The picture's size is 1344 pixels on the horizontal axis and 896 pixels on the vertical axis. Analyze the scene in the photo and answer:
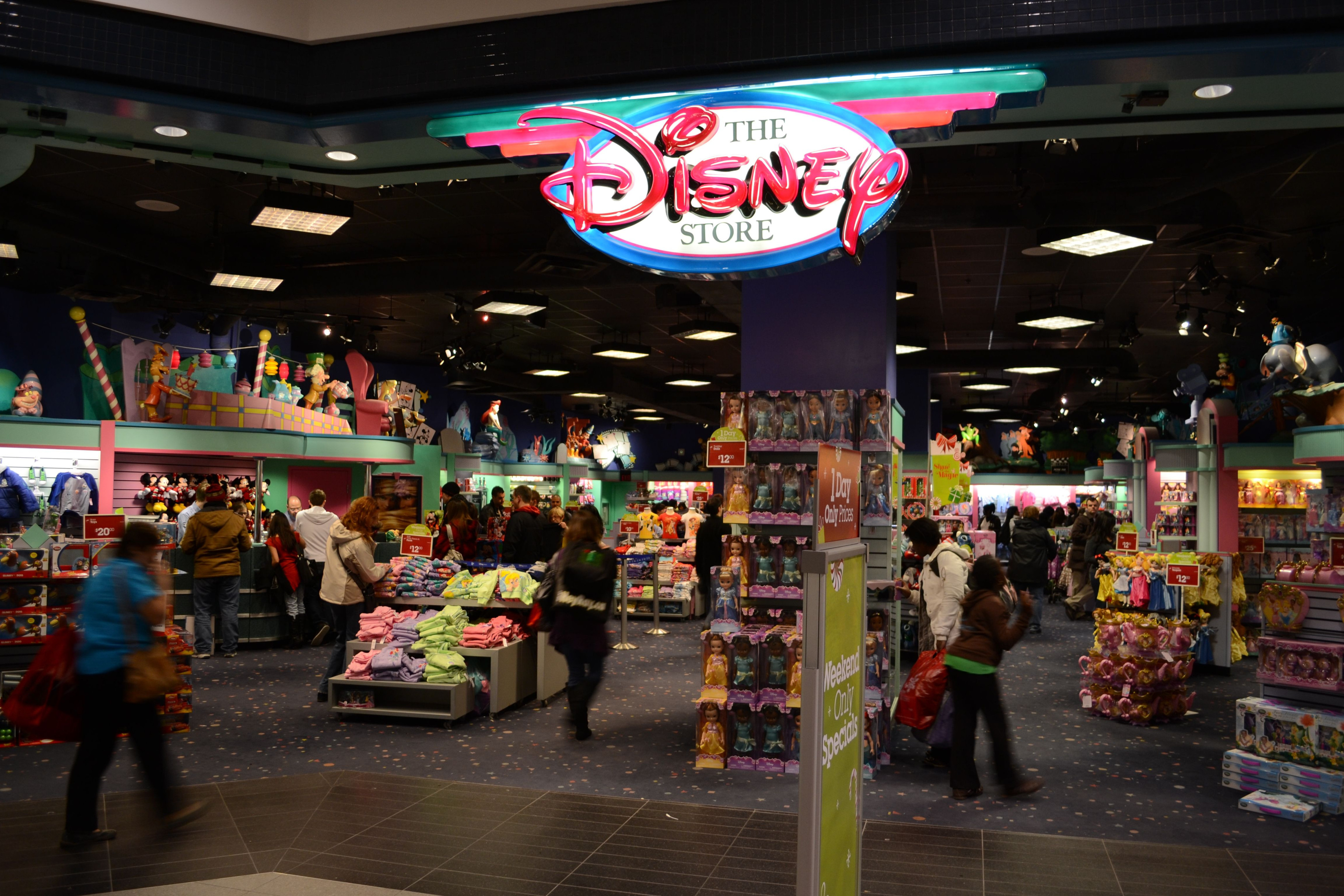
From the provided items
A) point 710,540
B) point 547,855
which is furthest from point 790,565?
point 710,540

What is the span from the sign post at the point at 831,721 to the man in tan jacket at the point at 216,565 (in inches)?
330

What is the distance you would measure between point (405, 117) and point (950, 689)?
4.22 metres

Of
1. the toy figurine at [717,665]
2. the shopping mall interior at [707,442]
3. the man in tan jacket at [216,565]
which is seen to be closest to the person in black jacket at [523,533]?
the shopping mall interior at [707,442]

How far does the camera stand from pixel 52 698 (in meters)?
4.55

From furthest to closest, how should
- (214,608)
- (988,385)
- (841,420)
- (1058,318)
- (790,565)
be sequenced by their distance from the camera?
(988,385), (1058,318), (214,608), (841,420), (790,565)

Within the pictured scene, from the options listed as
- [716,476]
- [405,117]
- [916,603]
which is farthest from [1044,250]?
[716,476]

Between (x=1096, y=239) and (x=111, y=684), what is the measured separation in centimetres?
759

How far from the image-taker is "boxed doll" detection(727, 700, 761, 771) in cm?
602

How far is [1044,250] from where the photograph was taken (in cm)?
989

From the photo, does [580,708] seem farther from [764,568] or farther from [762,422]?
[762,422]

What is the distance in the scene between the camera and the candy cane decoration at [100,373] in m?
11.0

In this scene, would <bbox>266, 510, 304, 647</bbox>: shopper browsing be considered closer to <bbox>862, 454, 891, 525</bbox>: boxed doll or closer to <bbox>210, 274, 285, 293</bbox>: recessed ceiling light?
<bbox>210, 274, 285, 293</bbox>: recessed ceiling light

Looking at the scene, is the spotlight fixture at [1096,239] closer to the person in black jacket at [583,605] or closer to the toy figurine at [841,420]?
the toy figurine at [841,420]

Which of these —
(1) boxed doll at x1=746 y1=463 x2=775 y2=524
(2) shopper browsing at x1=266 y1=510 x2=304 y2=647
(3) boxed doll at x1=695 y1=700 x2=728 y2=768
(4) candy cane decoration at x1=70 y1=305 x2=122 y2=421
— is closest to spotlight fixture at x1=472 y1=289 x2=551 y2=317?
(2) shopper browsing at x1=266 y1=510 x2=304 y2=647
